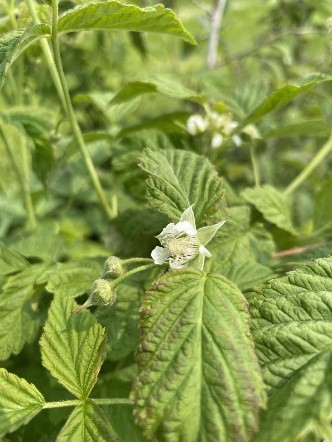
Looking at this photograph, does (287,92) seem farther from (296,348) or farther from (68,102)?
(296,348)

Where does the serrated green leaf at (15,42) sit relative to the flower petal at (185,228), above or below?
above

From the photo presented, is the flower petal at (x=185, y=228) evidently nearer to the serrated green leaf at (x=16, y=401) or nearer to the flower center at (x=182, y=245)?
the flower center at (x=182, y=245)

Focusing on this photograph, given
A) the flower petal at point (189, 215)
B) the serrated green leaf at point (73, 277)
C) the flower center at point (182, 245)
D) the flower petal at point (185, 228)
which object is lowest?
the serrated green leaf at point (73, 277)

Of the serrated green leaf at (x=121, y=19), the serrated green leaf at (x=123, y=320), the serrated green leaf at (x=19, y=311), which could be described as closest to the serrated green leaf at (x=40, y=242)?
the serrated green leaf at (x=19, y=311)

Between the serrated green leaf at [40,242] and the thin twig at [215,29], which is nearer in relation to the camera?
the serrated green leaf at [40,242]

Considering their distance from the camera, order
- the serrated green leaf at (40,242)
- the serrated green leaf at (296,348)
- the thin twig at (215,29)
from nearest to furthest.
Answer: the serrated green leaf at (296,348) < the serrated green leaf at (40,242) < the thin twig at (215,29)
